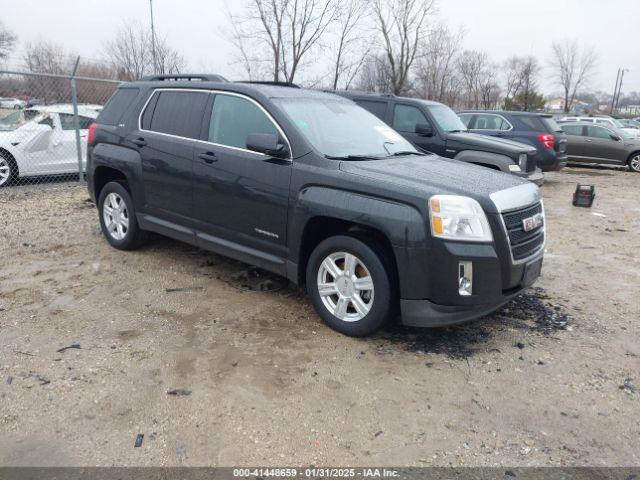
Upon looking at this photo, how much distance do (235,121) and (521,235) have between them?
8.52ft

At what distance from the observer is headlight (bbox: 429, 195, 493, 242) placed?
11.3 ft

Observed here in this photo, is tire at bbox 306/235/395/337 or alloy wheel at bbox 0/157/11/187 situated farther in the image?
alloy wheel at bbox 0/157/11/187

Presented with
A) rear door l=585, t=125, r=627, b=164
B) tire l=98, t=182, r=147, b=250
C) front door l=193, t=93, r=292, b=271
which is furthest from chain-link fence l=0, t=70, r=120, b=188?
rear door l=585, t=125, r=627, b=164

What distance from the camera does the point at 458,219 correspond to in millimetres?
3469

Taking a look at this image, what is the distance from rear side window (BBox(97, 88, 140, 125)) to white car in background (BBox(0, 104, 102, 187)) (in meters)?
4.48

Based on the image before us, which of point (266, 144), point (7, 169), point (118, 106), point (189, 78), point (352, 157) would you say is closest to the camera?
point (266, 144)

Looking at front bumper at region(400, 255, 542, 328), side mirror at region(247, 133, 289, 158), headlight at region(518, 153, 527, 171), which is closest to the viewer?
front bumper at region(400, 255, 542, 328)

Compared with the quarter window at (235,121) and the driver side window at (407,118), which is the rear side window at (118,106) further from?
the driver side window at (407,118)

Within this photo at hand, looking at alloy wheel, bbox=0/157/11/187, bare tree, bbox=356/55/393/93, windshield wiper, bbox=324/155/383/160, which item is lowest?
alloy wheel, bbox=0/157/11/187

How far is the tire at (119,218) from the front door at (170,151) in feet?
1.19

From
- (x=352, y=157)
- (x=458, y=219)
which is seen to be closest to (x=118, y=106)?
(x=352, y=157)

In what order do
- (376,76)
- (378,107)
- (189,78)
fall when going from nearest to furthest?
(189,78) < (378,107) < (376,76)

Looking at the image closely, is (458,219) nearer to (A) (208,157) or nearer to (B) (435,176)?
(B) (435,176)

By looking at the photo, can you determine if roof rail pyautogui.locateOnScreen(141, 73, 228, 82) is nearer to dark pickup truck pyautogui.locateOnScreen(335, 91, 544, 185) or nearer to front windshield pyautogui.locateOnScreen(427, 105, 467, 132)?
Result: dark pickup truck pyautogui.locateOnScreen(335, 91, 544, 185)
